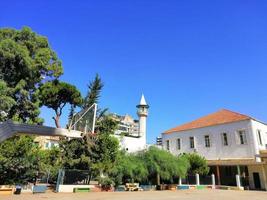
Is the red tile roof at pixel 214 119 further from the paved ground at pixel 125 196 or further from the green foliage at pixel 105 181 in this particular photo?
the green foliage at pixel 105 181

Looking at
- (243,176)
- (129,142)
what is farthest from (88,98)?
(243,176)

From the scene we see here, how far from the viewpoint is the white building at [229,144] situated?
1091 inches

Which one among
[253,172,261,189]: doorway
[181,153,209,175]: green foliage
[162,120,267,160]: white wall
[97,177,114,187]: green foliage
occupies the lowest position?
[97,177,114,187]: green foliage

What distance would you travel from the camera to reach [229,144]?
30.6 meters

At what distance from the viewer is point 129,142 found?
42.8 meters

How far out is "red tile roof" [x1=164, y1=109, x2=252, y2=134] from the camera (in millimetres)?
31281

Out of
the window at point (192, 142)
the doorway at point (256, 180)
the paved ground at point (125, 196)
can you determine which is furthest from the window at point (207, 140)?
the paved ground at point (125, 196)

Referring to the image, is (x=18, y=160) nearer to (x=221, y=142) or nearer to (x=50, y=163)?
(x=50, y=163)

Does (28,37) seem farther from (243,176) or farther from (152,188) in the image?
(243,176)

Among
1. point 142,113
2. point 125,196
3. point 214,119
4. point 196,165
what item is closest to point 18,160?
point 125,196

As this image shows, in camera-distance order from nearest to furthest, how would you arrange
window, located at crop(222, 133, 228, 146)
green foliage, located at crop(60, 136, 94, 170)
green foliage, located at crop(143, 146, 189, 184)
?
1. green foliage, located at crop(60, 136, 94, 170)
2. green foliage, located at crop(143, 146, 189, 184)
3. window, located at crop(222, 133, 228, 146)

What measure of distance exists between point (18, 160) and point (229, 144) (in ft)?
73.8

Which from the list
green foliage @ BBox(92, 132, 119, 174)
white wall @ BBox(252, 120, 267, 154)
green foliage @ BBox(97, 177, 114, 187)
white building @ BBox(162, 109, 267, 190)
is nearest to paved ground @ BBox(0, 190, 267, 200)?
green foliage @ BBox(97, 177, 114, 187)

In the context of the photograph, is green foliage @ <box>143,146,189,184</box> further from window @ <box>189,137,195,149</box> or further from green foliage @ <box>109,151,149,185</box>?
window @ <box>189,137,195,149</box>
